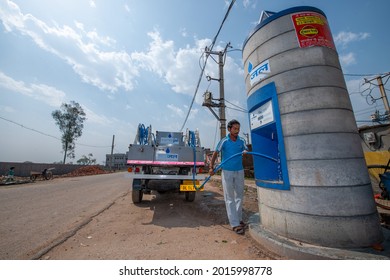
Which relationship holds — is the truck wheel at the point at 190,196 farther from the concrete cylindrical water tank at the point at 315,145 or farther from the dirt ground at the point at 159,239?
the concrete cylindrical water tank at the point at 315,145

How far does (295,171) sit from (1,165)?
96.4ft

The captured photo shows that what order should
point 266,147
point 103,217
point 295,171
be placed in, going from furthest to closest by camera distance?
point 103,217 < point 266,147 < point 295,171

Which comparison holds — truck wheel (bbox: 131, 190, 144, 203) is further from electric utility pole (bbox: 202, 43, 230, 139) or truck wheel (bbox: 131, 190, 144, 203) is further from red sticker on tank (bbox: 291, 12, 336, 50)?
electric utility pole (bbox: 202, 43, 230, 139)

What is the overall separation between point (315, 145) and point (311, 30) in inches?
→ 68.0

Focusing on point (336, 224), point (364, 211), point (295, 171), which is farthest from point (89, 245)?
point (364, 211)

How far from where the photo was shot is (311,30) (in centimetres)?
256

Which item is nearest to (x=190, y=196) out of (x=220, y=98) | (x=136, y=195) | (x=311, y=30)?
(x=136, y=195)

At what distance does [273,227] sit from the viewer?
8.25 ft

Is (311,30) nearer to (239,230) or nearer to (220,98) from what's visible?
(239,230)

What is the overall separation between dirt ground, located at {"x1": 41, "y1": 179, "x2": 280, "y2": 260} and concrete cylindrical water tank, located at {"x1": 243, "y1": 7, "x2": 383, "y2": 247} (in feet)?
2.14

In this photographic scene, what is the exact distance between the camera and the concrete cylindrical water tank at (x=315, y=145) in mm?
2066

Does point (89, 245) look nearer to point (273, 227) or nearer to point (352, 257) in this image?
point (273, 227)

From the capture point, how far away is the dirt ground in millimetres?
2322

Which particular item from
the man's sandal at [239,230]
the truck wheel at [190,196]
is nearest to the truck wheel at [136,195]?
the truck wheel at [190,196]
